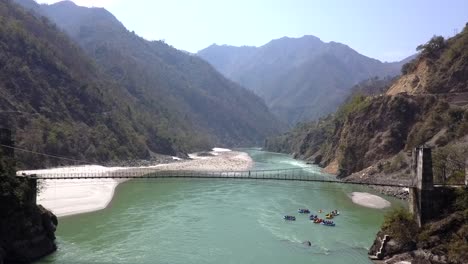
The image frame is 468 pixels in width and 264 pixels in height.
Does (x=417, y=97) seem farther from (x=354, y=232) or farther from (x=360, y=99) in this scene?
(x=354, y=232)

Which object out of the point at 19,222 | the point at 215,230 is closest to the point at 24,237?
the point at 19,222

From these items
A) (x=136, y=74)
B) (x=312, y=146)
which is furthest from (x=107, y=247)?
(x=136, y=74)

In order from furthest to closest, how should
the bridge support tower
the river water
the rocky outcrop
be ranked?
1. the river water
2. the bridge support tower
3. the rocky outcrop

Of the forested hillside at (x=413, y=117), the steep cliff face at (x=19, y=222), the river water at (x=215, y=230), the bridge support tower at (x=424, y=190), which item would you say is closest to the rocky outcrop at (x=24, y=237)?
the steep cliff face at (x=19, y=222)

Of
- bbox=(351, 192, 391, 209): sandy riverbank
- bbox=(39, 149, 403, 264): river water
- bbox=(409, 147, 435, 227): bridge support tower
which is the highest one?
bbox=(409, 147, 435, 227): bridge support tower

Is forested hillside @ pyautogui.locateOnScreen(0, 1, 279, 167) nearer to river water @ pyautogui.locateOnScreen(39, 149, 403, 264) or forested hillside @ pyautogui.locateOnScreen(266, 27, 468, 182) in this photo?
river water @ pyautogui.locateOnScreen(39, 149, 403, 264)

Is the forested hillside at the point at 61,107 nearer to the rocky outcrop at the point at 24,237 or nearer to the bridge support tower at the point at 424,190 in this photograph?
the rocky outcrop at the point at 24,237

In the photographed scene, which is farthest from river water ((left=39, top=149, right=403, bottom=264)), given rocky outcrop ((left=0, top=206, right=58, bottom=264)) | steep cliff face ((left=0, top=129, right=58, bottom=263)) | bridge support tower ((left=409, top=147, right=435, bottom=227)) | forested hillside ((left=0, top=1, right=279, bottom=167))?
forested hillside ((left=0, top=1, right=279, bottom=167))
